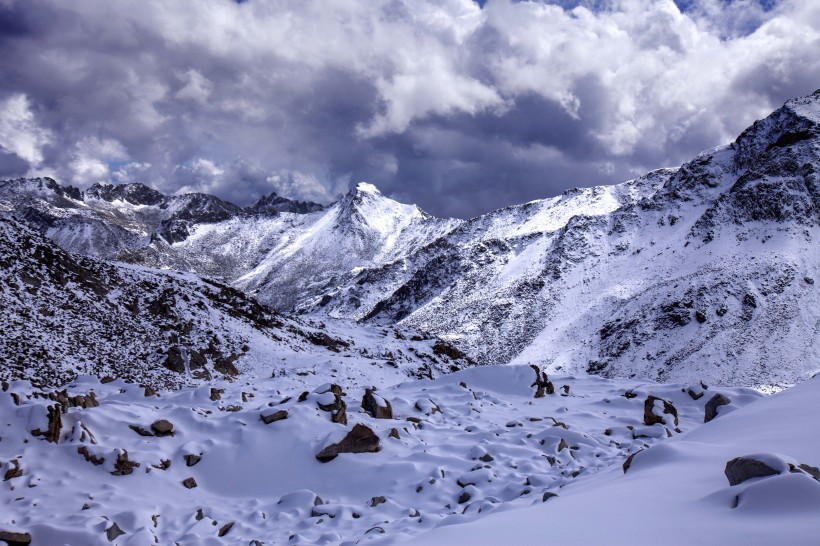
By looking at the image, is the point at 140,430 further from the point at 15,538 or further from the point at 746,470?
the point at 746,470

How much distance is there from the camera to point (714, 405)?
14805mm

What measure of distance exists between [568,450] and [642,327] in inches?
3031

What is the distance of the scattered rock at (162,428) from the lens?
39.5 feet

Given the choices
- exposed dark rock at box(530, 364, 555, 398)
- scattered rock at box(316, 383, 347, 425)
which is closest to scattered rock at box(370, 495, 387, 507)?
scattered rock at box(316, 383, 347, 425)

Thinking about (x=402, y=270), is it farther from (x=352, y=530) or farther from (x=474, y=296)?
(x=352, y=530)

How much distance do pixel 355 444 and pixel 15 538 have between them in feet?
21.7

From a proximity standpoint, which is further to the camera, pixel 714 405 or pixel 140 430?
pixel 714 405

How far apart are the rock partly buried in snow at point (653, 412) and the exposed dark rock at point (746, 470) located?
9913 mm

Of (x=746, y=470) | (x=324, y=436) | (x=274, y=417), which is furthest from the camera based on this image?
(x=274, y=417)

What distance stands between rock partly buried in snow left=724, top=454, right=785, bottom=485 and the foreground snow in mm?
296

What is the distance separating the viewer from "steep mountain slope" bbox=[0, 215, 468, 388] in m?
23.3

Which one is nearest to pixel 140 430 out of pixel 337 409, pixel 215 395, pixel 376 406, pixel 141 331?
pixel 215 395

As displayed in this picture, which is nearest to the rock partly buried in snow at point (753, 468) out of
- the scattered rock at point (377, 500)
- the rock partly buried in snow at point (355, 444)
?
the scattered rock at point (377, 500)

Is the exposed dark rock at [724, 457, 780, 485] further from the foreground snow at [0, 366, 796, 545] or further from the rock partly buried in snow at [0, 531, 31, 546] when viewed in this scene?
the rock partly buried in snow at [0, 531, 31, 546]
